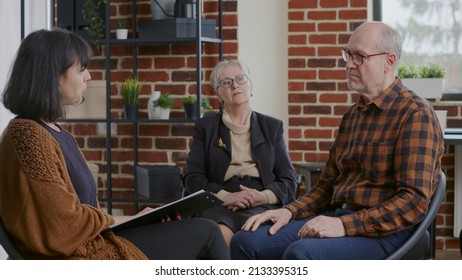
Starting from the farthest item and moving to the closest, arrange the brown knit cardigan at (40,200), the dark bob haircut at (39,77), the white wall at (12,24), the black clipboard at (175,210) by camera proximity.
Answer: the white wall at (12,24), the black clipboard at (175,210), the dark bob haircut at (39,77), the brown knit cardigan at (40,200)

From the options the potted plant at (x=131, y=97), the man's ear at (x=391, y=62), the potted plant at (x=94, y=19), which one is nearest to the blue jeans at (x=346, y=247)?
the man's ear at (x=391, y=62)

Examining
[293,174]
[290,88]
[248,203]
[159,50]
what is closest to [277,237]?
[248,203]

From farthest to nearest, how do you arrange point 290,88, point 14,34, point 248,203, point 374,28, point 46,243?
point 290,88 < point 14,34 < point 248,203 < point 374,28 < point 46,243

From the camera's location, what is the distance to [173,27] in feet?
15.1

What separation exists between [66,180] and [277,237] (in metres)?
0.77

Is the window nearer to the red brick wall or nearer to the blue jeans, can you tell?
the red brick wall

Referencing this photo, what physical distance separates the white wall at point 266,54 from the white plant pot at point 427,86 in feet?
2.40

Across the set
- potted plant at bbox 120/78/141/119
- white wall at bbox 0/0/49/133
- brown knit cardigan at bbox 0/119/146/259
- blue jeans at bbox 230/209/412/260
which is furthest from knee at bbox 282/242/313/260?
potted plant at bbox 120/78/141/119

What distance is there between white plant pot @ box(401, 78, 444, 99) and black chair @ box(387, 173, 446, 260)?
A: 2189 mm

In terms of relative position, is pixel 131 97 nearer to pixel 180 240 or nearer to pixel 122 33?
pixel 122 33

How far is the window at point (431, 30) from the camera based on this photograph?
4.75 meters

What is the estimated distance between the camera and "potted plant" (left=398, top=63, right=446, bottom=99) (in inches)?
180

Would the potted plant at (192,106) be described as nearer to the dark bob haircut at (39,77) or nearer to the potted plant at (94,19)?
the potted plant at (94,19)

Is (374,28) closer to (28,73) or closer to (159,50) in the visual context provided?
(28,73)
